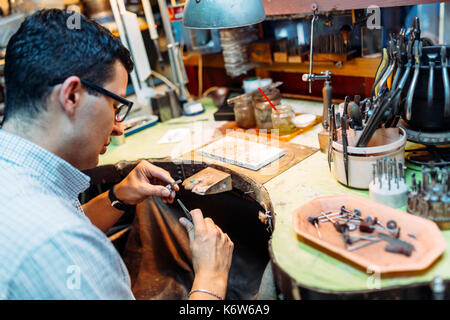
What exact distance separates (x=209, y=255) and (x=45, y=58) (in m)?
0.82

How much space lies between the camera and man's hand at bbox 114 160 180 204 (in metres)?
1.77

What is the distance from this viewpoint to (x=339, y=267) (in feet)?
3.86

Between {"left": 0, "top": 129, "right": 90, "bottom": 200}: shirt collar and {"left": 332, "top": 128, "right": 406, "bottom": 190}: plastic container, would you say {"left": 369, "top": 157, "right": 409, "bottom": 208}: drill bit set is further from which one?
{"left": 0, "top": 129, "right": 90, "bottom": 200}: shirt collar

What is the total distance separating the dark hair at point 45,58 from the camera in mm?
1118

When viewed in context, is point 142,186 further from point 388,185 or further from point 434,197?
point 434,197

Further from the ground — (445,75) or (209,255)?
(445,75)

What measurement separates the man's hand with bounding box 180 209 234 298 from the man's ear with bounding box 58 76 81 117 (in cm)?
57

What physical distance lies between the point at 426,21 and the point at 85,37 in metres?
2.25

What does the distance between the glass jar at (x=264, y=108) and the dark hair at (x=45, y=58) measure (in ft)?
4.17

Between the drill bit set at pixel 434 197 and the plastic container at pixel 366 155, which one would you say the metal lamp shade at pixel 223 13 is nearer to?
the plastic container at pixel 366 155

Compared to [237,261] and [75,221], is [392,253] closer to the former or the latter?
[75,221]

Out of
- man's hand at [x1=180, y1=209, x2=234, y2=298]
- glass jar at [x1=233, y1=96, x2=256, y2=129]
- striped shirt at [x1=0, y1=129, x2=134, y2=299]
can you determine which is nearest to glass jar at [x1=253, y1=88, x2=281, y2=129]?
A: glass jar at [x1=233, y1=96, x2=256, y2=129]

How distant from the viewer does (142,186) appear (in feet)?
5.84

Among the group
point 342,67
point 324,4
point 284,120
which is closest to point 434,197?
point 284,120
